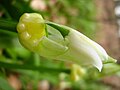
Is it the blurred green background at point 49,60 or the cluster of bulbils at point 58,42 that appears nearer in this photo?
the cluster of bulbils at point 58,42

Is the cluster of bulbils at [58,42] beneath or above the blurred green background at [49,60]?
beneath

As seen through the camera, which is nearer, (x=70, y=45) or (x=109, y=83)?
(x=70, y=45)

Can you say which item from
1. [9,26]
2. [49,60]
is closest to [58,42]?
[9,26]

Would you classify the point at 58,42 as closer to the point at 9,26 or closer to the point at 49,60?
the point at 9,26

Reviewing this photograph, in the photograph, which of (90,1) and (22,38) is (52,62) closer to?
(90,1)

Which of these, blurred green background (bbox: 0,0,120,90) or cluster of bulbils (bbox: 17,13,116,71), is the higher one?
blurred green background (bbox: 0,0,120,90)

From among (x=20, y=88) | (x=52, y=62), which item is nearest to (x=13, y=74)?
(x=20, y=88)
